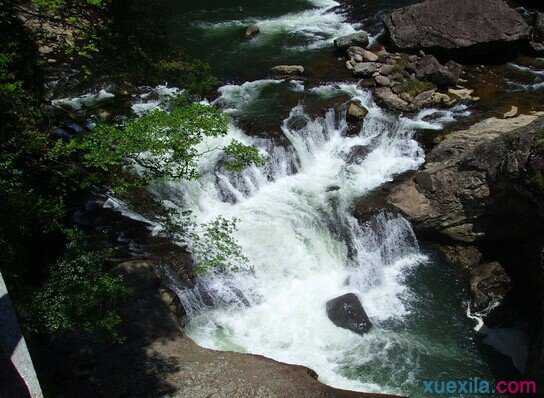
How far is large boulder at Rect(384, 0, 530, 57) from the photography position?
67.4 feet

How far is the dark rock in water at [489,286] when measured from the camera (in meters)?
12.6

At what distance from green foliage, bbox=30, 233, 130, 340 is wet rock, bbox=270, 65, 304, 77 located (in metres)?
13.4

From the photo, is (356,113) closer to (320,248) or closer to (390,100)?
(390,100)

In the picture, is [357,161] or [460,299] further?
[357,161]

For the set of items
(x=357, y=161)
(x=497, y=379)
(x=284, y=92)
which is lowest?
(x=497, y=379)

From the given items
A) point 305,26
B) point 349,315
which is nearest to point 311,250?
point 349,315

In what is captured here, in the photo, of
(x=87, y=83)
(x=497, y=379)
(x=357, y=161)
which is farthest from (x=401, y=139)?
(x=87, y=83)

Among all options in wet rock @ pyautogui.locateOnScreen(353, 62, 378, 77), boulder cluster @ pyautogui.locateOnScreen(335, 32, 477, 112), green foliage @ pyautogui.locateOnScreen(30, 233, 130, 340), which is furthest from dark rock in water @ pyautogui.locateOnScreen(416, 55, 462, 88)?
green foliage @ pyautogui.locateOnScreen(30, 233, 130, 340)

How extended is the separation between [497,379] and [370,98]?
11.1 metres

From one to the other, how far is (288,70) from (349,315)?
11.2 meters

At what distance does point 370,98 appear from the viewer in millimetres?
18750

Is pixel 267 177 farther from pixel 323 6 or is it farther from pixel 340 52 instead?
pixel 323 6

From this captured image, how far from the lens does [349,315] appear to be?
1218cm

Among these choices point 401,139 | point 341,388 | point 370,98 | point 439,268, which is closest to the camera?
point 341,388
